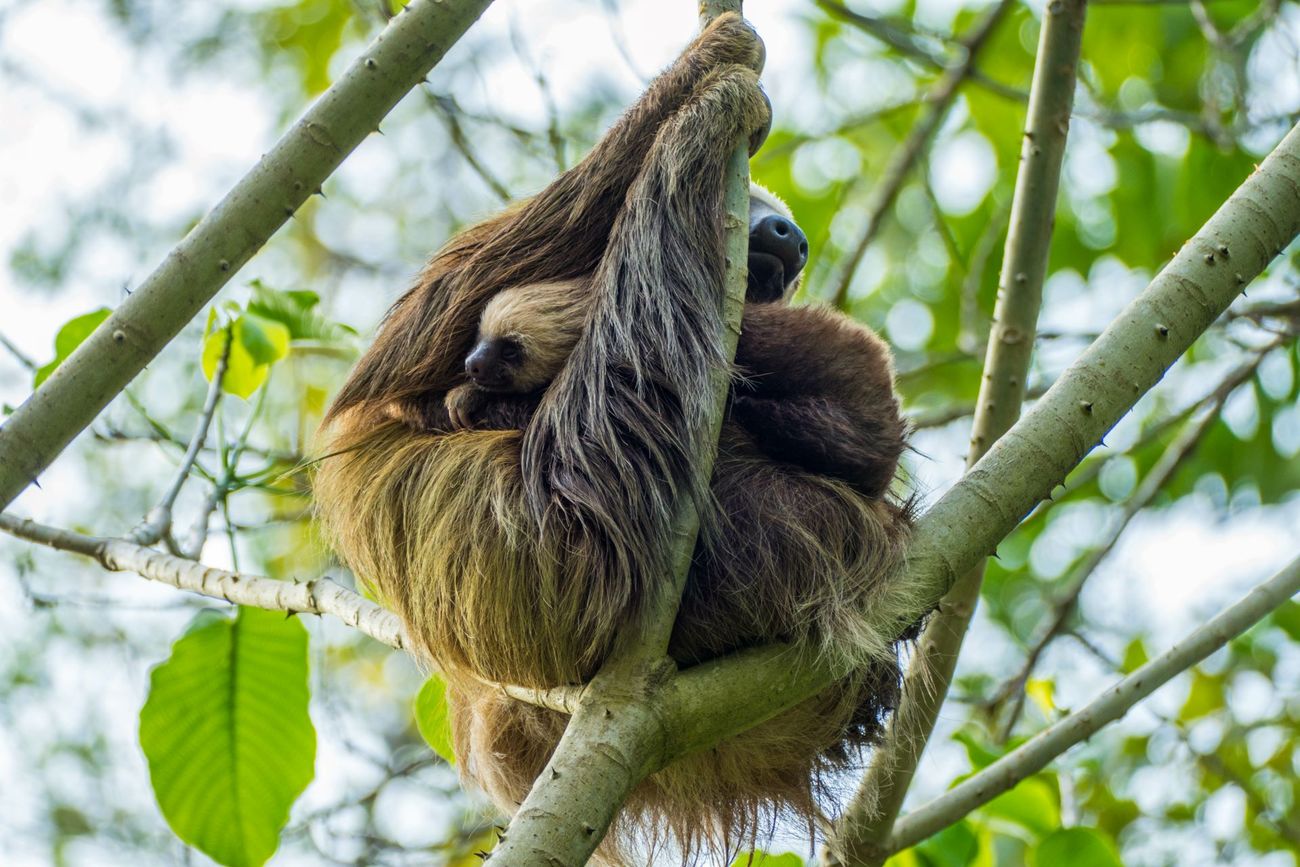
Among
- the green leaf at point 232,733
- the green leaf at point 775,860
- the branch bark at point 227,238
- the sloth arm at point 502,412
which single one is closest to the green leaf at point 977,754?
the green leaf at point 775,860

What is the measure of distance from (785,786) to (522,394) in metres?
1.39

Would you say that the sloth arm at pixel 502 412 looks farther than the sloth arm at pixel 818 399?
Yes

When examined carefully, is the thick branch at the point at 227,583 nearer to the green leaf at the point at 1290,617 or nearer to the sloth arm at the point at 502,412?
the sloth arm at the point at 502,412

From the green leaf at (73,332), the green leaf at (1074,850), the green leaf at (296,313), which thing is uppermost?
the green leaf at (296,313)

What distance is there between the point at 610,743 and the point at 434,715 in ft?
6.75

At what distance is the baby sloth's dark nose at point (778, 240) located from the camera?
13.8 ft

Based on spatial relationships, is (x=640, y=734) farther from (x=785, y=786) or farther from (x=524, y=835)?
(x=785, y=786)

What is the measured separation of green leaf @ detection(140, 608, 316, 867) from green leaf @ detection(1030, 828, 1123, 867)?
2.43m

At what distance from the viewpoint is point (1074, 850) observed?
4.09 metres

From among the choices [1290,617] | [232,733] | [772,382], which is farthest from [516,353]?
[1290,617]

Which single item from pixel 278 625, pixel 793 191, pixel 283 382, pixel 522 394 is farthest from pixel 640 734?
pixel 283 382

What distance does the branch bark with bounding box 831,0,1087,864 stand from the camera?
3.88 metres

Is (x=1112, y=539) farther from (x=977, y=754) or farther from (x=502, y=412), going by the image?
(x=502, y=412)

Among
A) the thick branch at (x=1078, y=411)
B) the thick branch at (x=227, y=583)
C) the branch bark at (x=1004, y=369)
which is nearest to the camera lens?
the thick branch at (x=1078, y=411)
